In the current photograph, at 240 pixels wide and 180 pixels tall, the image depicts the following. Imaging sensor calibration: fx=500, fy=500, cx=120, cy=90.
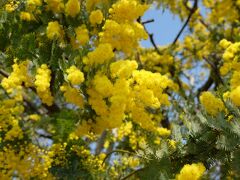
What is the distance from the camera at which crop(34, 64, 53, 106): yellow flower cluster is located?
125 inches

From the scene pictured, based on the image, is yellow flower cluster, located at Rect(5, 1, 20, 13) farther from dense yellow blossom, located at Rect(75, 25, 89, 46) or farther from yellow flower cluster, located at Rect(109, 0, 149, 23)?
yellow flower cluster, located at Rect(109, 0, 149, 23)

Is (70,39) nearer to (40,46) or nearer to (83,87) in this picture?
(40,46)

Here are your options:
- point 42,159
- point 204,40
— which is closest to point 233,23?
point 204,40

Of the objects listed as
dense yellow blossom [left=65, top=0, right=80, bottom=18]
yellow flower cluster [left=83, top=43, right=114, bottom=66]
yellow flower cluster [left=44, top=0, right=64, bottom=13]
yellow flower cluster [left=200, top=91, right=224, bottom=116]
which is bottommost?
yellow flower cluster [left=200, top=91, right=224, bottom=116]

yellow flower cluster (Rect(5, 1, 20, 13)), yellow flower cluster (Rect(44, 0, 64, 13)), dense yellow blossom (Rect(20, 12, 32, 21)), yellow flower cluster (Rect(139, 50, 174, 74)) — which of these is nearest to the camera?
yellow flower cluster (Rect(44, 0, 64, 13))

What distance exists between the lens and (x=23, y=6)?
13.0 ft

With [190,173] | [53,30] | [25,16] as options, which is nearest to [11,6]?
[25,16]

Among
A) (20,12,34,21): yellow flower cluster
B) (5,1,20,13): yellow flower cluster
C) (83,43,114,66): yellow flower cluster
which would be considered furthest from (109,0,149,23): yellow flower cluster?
(5,1,20,13): yellow flower cluster

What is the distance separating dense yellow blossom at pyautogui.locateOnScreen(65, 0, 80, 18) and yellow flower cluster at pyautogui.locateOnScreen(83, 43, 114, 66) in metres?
0.50

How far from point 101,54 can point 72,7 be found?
1.96ft

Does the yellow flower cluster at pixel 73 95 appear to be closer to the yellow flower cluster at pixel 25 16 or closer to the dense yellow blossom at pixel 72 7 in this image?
the dense yellow blossom at pixel 72 7

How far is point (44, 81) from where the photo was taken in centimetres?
323

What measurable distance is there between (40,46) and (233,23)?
4800 mm

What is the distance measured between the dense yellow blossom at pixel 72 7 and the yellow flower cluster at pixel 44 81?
1.47 feet
